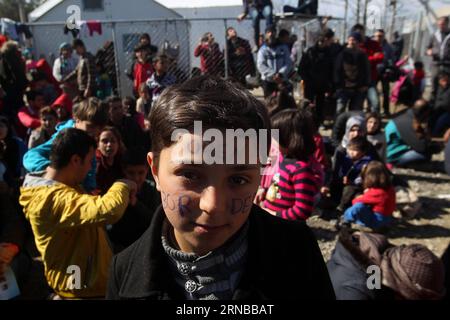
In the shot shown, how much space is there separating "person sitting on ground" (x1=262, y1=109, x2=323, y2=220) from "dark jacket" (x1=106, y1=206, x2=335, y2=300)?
3.55 ft

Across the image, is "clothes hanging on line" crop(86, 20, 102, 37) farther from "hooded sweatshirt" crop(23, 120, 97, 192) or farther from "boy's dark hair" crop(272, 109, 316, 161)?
"boy's dark hair" crop(272, 109, 316, 161)

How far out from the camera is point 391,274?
2.22 m

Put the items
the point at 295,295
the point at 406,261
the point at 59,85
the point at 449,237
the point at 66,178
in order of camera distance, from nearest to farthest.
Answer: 1. the point at 295,295
2. the point at 66,178
3. the point at 406,261
4. the point at 449,237
5. the point at 59,85

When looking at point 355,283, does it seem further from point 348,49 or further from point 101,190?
point 348,49

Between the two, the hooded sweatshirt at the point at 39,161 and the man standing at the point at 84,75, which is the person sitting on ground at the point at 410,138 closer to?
the hooded sweatshirt at the point at 39,161

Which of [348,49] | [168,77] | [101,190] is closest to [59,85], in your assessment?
[168,77]

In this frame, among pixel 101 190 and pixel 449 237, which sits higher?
pixel 101 190

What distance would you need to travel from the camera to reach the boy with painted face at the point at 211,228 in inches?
38.8

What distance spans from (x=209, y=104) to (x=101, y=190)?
84.5 inches

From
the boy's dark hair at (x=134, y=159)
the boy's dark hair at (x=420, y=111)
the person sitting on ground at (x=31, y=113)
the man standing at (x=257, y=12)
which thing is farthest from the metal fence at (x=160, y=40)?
the boy's dark hair at (x=134, y=159)

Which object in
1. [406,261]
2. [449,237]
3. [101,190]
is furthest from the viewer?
[449,237]

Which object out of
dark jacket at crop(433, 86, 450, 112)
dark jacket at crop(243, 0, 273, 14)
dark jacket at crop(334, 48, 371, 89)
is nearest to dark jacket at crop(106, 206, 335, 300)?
dark jacket at crop(334, 48, 371, 89)

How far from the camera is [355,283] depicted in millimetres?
2189

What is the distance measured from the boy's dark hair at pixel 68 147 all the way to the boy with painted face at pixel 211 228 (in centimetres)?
97
